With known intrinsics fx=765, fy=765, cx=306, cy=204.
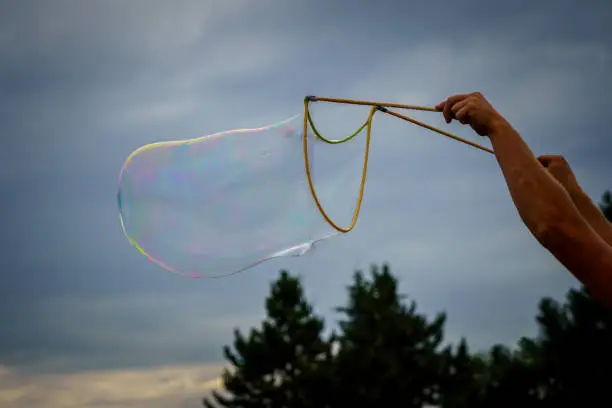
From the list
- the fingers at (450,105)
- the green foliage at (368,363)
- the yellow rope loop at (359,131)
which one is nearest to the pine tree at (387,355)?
the green foliage at (368,363)

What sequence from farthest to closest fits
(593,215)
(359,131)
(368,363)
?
(368,363), (359,131), (593,215)

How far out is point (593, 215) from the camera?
289cm

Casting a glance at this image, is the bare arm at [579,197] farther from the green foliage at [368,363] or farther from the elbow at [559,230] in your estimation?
the green foliage at [368,363]

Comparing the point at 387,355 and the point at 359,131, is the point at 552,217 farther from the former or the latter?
the point at 387,355

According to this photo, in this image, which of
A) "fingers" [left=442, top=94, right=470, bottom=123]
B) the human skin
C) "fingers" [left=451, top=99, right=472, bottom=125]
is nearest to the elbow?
the human skin

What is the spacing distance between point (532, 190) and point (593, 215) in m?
0.71

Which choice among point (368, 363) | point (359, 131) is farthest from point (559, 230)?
point (368, 363)

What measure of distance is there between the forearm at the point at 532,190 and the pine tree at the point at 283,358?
32292 millimetres

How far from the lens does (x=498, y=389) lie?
31516 millimetres

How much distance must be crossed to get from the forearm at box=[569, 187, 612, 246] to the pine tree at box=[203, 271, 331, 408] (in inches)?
1251

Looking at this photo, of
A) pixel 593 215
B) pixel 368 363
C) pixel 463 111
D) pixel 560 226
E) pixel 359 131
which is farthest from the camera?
pixel 368 363

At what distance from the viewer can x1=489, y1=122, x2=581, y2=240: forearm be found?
2254mm

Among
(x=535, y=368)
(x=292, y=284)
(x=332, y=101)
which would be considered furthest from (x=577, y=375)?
(x=332, y=101)

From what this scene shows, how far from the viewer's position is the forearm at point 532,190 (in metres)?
2.25
